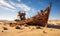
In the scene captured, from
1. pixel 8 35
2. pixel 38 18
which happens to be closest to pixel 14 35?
pixel 8 35

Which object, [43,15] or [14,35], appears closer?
[14,35]

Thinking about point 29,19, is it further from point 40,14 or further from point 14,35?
point 14,35

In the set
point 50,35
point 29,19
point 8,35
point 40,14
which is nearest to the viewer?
→ point 8,35

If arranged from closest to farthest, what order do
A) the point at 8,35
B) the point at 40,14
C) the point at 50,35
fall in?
the point at 8,35 < the point at 50,35 < the point at 40,14

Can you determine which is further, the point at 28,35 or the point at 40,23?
the point at 40,23

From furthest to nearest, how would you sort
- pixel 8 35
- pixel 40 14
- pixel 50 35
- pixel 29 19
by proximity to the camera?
1. pixel 29 19
2. pixel 40 14
3. pixel 50 35
4. pixel 8 35

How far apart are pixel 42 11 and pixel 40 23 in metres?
1.68

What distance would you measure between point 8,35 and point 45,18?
10.8m

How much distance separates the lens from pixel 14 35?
17.7 ft

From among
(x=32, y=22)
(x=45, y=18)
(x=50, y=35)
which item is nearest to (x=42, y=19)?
(x=45, y=18)

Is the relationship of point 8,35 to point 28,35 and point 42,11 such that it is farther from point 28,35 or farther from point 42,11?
point 42,11

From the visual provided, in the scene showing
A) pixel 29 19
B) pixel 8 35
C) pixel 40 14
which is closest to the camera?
pixel 8 35

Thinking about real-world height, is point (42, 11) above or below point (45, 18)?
above

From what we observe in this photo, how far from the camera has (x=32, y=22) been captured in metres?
16.1
